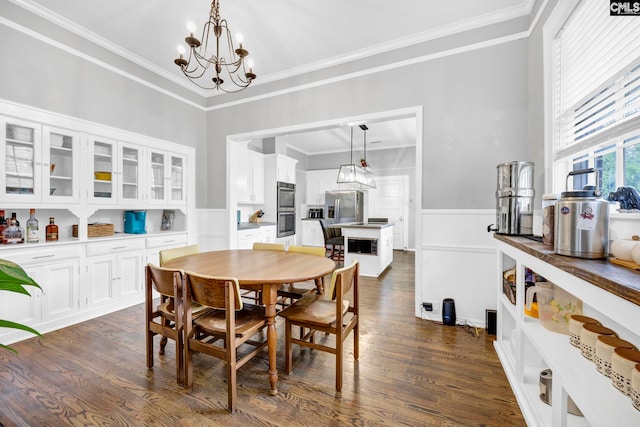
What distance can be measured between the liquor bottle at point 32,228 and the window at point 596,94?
4184mm

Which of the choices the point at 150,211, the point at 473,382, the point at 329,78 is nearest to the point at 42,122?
the point at 150,211

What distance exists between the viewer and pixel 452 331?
2562 millimetres

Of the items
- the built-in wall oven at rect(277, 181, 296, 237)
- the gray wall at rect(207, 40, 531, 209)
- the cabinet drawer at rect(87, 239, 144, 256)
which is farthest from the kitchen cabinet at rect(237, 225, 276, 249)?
the gray wall at rect(207, 40, 531, 209)

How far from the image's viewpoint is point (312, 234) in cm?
742

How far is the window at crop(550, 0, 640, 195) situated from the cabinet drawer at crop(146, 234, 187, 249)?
4065 millimetres

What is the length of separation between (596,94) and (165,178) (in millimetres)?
4198

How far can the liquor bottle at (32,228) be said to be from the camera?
249 cm

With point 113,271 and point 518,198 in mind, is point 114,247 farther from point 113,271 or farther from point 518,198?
point 518,198

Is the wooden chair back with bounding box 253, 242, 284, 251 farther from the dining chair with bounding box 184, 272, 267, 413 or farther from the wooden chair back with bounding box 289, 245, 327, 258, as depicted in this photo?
the dining chair with bounding box 184, 272, 267, 413

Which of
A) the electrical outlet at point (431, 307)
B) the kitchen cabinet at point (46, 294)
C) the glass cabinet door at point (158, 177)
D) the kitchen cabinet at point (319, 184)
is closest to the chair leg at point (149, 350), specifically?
the kitchen cabinet at point (46, 294)

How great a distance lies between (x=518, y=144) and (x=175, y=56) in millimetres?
3852

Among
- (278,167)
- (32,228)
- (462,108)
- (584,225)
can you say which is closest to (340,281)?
(584,225)

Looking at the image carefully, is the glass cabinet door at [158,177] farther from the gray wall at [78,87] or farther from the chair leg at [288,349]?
the chair leg at [288,349]

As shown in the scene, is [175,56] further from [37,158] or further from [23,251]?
[23,251]
